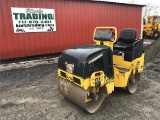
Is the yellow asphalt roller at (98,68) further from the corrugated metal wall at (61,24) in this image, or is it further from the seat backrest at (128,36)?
the corrugated metal wall at (61,24)

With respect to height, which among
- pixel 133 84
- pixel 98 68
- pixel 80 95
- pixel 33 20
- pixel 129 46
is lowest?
pixel 133 84

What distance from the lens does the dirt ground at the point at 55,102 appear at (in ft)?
12.6

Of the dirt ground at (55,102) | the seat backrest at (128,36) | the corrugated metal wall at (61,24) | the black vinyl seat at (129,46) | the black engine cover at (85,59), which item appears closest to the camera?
the black engine cover at (85,59)

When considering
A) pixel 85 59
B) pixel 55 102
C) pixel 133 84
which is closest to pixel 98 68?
pixel 85 59

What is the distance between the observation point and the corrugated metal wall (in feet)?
25.2

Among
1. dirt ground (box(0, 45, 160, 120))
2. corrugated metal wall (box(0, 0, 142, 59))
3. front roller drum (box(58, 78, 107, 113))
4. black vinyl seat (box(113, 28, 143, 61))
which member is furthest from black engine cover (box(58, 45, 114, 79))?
corrugated metal wall (box(0, 0, 142, 59))

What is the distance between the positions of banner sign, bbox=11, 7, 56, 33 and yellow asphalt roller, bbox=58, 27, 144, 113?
14.9ft

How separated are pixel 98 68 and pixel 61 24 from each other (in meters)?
5.73

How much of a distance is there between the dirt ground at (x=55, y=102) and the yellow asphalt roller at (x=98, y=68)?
29 cm

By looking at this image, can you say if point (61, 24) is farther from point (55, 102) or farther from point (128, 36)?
point (55, 102)

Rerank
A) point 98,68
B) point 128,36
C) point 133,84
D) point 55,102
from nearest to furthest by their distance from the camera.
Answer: point 98,68
point 55,102
point 128,36
point 133,84

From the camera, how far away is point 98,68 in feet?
12.4

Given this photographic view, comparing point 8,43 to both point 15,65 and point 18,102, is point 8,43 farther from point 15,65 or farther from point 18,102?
point 18,102

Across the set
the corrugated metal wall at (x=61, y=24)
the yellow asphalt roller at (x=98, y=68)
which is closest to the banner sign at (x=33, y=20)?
the corrugated metal wall at (x=61, y=24)
